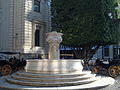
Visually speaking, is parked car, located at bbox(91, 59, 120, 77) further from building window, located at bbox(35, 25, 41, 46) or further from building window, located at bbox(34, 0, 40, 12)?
building window, located at bbox(34, 0, 40, 12)

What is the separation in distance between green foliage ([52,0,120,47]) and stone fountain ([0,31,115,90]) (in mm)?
7943

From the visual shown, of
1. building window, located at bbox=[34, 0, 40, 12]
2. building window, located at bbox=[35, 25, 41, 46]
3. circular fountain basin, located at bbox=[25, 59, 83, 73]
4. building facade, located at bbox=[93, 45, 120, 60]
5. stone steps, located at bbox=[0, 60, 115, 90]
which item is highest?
building window, located at bbox=[34, 0, 40, 12]

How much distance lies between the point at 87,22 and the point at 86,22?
4.0 inches

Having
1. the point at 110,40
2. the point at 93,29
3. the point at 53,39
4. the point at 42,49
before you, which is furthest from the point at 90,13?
the point at 42,49

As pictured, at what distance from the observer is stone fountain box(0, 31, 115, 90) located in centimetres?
1221

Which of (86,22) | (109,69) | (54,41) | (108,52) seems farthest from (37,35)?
(108,52)

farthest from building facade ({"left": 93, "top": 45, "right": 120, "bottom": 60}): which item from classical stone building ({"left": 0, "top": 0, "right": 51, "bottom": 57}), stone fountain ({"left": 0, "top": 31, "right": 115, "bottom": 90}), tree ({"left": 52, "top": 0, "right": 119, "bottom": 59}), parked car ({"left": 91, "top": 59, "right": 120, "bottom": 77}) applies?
stone fountain ({"left": 0, "top": 31, "right": 115, "bottom": 90})

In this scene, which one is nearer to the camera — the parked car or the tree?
the parked car

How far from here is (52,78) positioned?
12.8m

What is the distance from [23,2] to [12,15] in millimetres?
2228

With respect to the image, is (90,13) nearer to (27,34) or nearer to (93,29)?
(93,29)

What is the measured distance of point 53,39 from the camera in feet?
54.7

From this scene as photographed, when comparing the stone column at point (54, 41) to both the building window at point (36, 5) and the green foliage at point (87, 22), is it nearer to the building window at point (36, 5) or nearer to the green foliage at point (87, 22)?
the green foliage at point (87, 22)

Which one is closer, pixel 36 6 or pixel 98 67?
pixel 98 67
